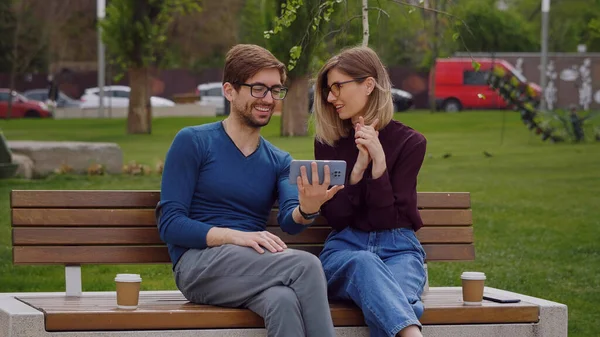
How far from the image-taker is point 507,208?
12.7 m

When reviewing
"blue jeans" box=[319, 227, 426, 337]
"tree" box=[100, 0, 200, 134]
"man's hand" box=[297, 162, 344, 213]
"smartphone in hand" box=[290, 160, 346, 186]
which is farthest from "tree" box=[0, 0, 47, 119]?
"smartphone in hand" box=[290, 160, 346, 186]

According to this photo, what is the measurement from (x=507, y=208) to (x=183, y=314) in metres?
8.44

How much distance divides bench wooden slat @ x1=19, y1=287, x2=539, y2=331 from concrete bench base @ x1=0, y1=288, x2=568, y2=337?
0.07 ft

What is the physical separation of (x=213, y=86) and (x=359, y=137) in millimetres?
41580

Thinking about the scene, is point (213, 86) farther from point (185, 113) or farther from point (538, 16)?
point (538, 16)

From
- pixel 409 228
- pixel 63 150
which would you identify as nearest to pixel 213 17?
pixel 63 150

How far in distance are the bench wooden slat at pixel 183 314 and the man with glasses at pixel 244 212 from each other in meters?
0.10

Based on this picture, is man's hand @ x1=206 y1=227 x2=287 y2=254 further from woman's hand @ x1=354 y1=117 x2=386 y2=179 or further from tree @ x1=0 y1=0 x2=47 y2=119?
tree @ x1=0 y1=0 x2=47 y2=119

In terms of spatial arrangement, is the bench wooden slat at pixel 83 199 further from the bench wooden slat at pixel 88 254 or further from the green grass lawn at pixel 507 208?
the green grass lawn at pixel 507 208

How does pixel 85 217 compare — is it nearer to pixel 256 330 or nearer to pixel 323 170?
pixel 256 330

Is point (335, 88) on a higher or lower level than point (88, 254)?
higher

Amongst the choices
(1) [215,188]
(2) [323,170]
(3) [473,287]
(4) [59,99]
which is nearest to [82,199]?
(1) [215,188]

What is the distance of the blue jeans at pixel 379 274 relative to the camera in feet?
15.4

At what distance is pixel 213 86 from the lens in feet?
152
